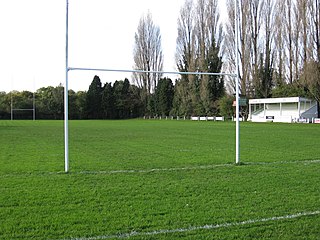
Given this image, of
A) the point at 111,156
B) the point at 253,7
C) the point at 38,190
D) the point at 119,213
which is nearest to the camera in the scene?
the point at 119,213

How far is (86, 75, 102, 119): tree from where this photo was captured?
76.8 meters

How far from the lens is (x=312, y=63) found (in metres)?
42.1

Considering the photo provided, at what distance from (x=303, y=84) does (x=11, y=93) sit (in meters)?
52.5

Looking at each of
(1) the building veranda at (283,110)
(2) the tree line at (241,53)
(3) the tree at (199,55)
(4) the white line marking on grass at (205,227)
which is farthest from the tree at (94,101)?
(4) the white line marking on grass at (205,227)

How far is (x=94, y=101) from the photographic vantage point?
7756cm

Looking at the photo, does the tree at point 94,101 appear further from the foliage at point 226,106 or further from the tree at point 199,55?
the foliage at point 226,106

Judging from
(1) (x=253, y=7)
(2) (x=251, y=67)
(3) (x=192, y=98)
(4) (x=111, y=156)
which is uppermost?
(1) (x=253, y=7)

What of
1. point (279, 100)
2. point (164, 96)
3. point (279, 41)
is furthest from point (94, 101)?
point (279, 41)

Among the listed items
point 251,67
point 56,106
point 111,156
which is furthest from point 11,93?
point 111,156

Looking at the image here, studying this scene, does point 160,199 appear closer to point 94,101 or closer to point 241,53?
point 241,53

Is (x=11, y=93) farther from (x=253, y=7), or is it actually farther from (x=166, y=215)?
(x=166, y=215)

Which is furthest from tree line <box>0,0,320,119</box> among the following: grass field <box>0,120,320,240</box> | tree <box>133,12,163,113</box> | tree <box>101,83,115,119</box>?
grass field <box>0,120,320,240</box>

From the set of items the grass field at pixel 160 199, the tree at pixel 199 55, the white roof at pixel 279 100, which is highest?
the tree at pixel 199 55

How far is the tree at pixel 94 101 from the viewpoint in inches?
3022
